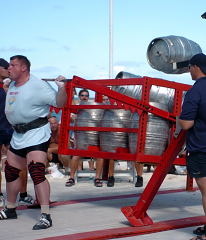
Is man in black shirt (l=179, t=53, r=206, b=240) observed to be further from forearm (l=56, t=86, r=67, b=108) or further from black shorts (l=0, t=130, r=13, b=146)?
black shorts (l=0, t=130, r=13, b=146)

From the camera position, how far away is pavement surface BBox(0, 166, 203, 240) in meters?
5.46

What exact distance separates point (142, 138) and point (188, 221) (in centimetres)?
98

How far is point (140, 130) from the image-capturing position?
6.23m

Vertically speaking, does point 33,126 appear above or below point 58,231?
above

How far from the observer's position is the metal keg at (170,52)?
20.7ft

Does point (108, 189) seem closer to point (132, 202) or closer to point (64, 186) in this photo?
point (64, 186)

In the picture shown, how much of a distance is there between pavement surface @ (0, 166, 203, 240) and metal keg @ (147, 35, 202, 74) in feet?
5.43

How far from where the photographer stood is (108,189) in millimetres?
9477

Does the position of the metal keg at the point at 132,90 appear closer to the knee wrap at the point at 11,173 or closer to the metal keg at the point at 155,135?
the metal keg at the point at 155,135

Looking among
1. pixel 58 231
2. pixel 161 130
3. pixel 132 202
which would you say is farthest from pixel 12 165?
pixel 132 202

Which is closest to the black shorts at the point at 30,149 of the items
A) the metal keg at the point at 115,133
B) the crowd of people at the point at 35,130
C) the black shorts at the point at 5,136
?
the crowd of people at the point at 35,130

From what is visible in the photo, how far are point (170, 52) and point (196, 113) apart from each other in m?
1.37

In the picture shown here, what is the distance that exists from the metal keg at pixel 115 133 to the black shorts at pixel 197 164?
1453 mm

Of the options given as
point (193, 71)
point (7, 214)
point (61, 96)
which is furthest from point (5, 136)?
point (193, 71)
